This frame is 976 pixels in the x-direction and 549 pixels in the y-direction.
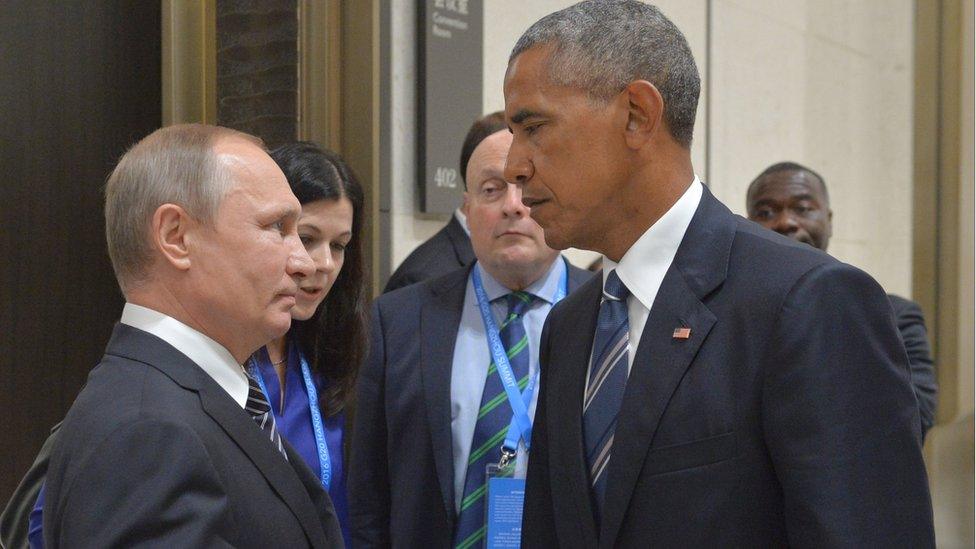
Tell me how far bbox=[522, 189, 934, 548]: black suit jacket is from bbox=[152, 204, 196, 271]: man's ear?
27.5 inches

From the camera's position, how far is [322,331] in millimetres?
2674

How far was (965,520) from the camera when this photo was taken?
237 inches

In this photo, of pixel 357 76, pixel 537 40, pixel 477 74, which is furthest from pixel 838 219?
pixel 537 40

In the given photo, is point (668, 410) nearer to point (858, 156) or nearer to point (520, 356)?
point (520, 356)

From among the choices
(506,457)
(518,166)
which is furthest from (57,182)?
(518,166)

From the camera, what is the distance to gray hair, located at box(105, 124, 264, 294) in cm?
165

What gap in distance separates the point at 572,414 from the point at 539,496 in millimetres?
212

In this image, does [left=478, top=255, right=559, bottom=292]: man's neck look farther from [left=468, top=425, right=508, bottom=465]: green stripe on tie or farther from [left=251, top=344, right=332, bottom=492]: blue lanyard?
[left=251, top=344, right=332, bottom=492]: blue lanyard

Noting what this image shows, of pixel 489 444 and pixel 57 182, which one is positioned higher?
pixel 57 182

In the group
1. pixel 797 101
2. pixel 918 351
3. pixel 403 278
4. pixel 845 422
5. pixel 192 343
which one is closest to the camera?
pixel 845 422

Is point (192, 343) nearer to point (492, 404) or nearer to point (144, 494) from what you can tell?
point (144, 494)

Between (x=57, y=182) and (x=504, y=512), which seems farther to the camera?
(x=57, y=182)

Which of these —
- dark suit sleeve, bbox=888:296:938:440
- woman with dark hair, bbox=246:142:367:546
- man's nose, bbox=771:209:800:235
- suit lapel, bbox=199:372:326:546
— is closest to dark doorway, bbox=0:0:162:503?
woman with dark hair, bbox=246:142:367:546

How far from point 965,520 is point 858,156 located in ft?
7.78
